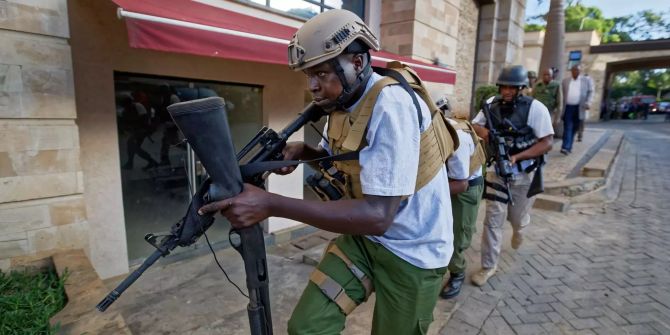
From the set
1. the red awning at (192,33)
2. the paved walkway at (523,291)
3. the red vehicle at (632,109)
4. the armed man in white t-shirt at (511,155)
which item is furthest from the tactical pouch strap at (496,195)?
the red vehicle at (632,109)

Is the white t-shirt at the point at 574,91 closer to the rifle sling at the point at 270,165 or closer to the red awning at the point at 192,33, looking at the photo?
the red awning at the point at 192,33

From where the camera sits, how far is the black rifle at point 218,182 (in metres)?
1.22

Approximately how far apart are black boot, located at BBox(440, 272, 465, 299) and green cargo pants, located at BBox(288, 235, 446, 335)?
1546 millimetres

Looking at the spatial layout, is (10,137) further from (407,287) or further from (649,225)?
(649,225)

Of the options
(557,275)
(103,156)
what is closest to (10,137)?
(103,156)

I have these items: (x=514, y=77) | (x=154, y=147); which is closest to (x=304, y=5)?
(x=154, y=147)

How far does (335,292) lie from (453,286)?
73.2 inches

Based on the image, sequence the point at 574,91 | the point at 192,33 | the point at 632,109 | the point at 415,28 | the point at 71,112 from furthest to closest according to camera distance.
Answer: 1. the point at 632,109
2. the point at 574,91
3. the point at 415,28
4. the point at 71,112
5. the point at 192,33

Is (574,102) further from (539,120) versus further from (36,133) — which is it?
(36,133)

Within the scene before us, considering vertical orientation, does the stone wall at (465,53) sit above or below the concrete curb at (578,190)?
above

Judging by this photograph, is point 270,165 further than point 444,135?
No

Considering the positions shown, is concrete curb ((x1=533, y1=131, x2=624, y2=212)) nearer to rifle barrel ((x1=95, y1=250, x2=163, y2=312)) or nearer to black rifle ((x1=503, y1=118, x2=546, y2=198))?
black rifle ((x1=503, y1=118, x2=546, y2=198))

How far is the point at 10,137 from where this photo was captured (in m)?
2.47

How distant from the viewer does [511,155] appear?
3451mm
